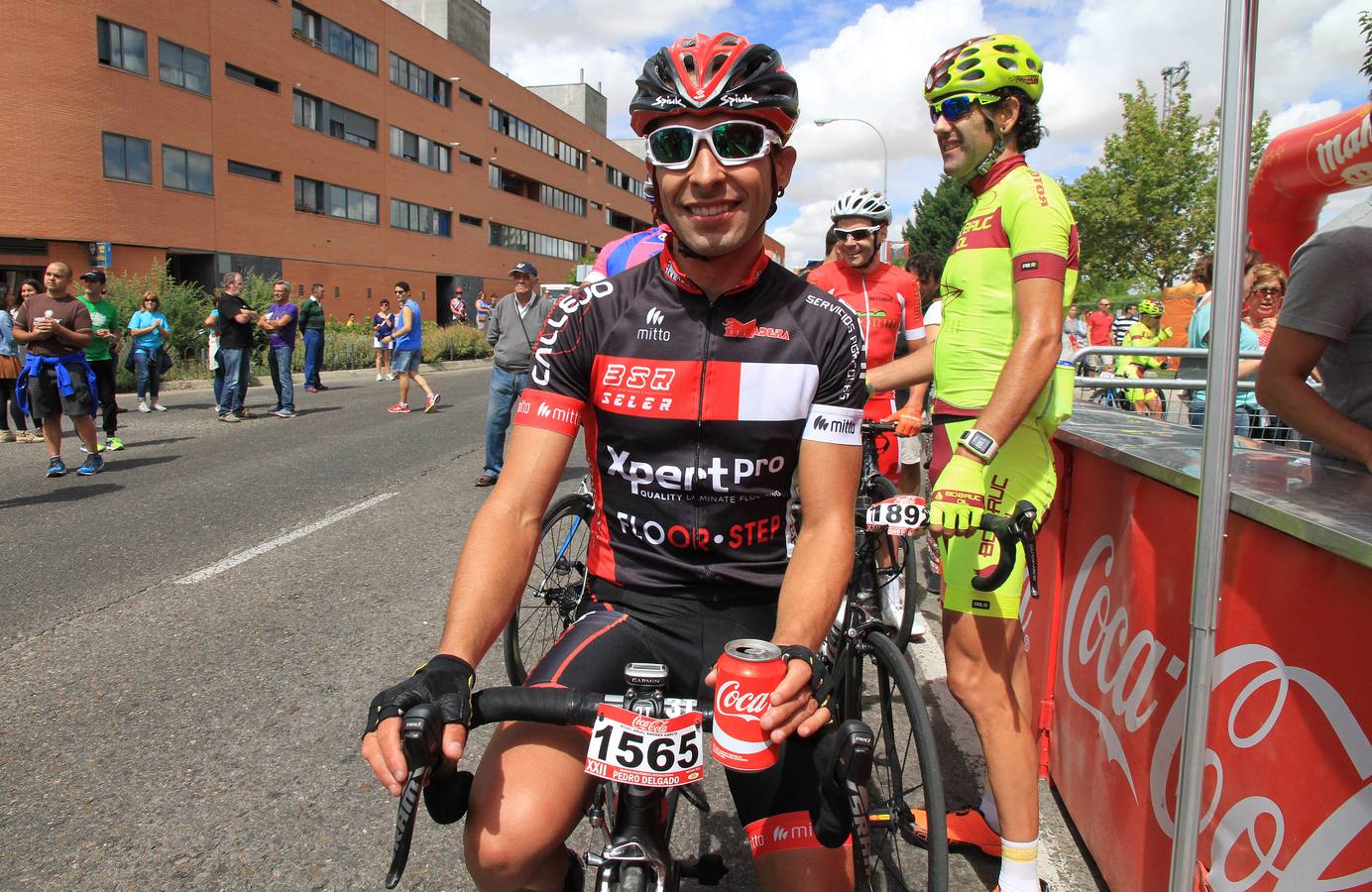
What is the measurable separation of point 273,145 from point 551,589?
40561 millimetres

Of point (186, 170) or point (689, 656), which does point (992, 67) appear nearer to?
point (689, 656)

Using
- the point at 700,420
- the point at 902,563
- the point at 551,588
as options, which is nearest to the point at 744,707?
the point at 700,420

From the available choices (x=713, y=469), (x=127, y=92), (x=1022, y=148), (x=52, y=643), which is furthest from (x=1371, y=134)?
(x=127, y=92)

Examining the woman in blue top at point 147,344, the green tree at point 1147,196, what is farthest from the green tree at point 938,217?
the woman in blue top at point 147,344

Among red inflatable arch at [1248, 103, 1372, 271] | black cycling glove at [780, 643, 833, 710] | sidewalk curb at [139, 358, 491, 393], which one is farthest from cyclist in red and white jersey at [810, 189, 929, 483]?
sidewalk curb at [139, 358, 491, 393]

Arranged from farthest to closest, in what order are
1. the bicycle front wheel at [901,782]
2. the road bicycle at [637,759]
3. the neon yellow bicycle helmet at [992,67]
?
the neon yellow bicycle helmet at [992,67]
the bicycle front wheel at [901,782]
the road bicycle at [637,759]

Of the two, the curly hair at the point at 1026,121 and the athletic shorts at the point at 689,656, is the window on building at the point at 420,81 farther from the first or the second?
the athletic shorts at the point at 689,656

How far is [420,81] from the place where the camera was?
165 feet

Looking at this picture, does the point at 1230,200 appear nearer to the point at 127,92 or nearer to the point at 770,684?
the point at 770,684

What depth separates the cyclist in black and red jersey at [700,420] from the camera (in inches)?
78.5

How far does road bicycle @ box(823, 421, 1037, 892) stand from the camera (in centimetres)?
219

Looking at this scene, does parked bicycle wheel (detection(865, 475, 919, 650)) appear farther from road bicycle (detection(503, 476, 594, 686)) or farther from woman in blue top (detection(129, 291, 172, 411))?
woman in blue top (detection(129, 291, 172, 411))

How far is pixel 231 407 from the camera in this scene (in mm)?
14344

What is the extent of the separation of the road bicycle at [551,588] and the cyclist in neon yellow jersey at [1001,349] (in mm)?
1933
